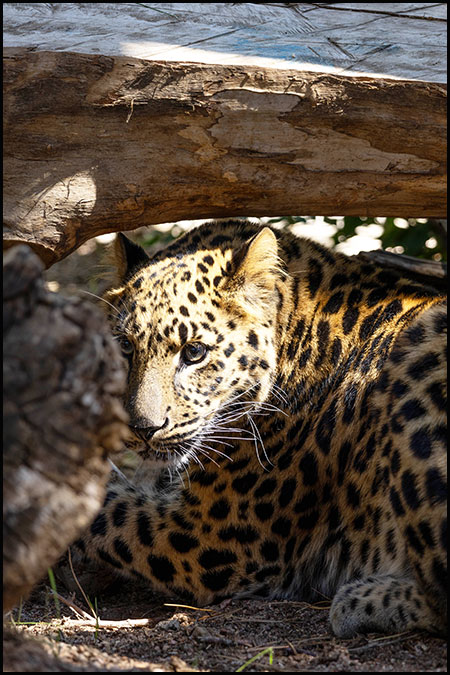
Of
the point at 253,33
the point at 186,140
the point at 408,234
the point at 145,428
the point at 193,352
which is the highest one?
the point at 253,33

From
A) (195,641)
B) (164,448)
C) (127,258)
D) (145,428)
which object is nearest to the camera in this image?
(195,641)

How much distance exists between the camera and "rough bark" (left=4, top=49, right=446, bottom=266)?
163 inches

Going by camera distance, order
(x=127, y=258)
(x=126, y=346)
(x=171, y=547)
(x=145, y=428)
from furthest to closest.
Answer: (x=127, y=258) → (x=171, y=547) → (x=126, y=346) → (x=145, y=428)

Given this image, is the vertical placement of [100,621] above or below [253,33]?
below

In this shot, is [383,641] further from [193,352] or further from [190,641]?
[193,352]

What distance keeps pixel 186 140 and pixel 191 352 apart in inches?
45.0

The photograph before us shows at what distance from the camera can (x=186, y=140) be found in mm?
4332

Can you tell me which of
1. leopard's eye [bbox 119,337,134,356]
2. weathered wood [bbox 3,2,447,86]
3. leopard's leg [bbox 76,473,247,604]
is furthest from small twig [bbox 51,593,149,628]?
weathered wood [bbox 3,2,447,86]

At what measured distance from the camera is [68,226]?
434cm

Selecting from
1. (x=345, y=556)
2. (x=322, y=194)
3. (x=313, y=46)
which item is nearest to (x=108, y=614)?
(x=345, y=556)

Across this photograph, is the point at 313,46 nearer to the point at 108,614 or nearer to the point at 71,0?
the point at 71,0

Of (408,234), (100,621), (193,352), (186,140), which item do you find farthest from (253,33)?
(100,621)

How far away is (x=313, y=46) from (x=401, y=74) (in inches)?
19.4

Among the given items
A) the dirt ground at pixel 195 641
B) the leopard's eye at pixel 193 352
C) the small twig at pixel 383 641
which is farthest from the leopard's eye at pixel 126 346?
the small twig at pixel 383 641
